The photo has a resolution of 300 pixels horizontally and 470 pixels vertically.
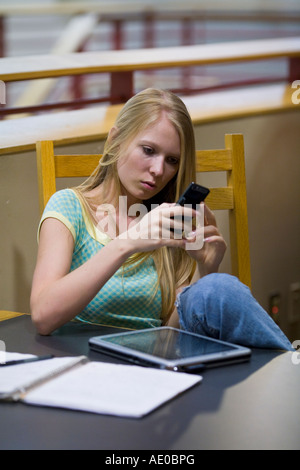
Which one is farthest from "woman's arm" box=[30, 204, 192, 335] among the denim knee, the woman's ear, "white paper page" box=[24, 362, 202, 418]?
the woman's ear

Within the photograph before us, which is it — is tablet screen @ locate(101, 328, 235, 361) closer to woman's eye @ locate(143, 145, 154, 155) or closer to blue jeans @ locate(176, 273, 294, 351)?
blue jeans @ locate(176, 273, 294, 351)

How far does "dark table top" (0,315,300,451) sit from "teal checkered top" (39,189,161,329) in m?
0.43

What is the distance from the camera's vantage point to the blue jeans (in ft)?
3.05

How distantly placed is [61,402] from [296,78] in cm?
234

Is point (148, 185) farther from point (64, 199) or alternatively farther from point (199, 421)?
point (199, 421)

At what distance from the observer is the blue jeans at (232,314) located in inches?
36.6

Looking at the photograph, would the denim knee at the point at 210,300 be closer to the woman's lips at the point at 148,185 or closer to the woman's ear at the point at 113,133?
the woman's lips at the point at 148,185

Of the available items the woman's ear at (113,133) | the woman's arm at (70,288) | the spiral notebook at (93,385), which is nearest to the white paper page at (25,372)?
the spiral notebook at (93,385)

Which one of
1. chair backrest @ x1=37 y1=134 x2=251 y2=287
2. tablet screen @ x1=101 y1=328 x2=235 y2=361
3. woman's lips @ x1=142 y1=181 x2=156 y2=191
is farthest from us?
chair backrest @ x1=37 y1=134 x2=251 y2=287

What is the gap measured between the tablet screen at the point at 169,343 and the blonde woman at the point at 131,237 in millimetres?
48

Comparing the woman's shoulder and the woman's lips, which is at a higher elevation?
the woman's lips

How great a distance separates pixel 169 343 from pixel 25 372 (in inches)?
8.3
